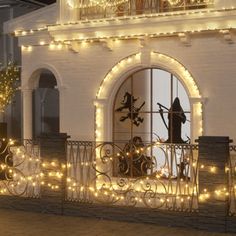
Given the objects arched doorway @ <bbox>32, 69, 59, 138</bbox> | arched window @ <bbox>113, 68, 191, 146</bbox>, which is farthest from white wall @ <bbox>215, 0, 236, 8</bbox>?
arched doorway @ <bbox>32, 69, 59, 138</bbox>

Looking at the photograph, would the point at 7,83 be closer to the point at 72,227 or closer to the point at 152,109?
the point at 152,109

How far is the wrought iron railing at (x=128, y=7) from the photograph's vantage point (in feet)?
47.1

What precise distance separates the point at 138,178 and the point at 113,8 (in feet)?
15.0

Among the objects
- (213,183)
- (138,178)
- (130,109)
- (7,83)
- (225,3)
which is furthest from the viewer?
(7,83)

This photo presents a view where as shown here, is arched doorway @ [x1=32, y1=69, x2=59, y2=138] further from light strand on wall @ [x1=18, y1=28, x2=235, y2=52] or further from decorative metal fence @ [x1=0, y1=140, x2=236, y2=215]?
decorative metal fence @ [x1=0, y1=140, x2=236, y2=215]

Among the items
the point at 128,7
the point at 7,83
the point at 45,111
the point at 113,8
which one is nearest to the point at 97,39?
the point at 113,8

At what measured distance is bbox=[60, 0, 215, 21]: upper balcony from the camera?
1458 cm

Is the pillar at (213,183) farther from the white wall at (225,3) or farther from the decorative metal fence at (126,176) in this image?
the white wall at (225,3)

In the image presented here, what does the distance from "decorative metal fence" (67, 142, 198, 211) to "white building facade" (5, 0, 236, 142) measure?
812mm

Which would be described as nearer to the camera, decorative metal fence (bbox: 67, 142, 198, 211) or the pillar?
the pillar

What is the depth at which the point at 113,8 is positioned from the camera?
49.9ft

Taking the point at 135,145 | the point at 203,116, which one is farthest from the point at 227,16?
the point at 135,145

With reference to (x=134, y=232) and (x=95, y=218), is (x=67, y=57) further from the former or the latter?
(x=134, y=232)

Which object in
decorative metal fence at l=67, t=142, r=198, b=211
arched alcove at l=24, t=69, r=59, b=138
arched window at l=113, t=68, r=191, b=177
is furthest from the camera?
arched alcove at l=24, t=69, r=59, b=138
